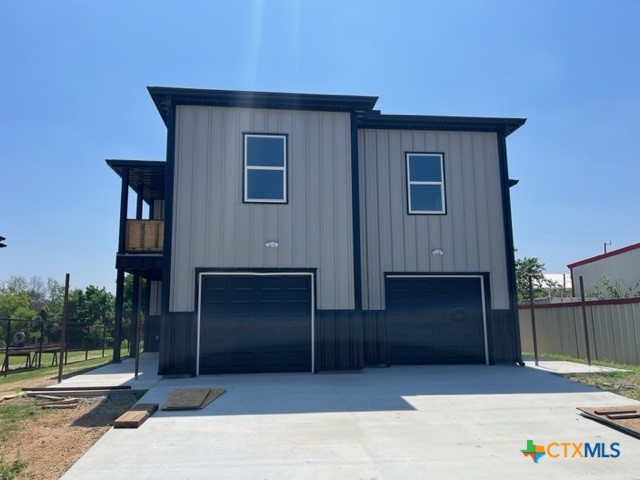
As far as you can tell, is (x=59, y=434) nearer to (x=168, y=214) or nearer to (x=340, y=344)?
(x=168, y=214)

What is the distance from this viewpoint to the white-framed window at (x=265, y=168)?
396 inches

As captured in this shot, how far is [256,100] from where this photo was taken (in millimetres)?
10141

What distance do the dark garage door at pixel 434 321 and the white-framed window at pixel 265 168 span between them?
3295 millimetres

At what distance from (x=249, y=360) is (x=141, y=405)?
3.36 meters

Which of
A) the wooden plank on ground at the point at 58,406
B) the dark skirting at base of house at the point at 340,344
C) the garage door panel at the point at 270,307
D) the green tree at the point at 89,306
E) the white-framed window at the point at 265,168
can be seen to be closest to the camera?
the wooden plank on ground at the point at 58,406

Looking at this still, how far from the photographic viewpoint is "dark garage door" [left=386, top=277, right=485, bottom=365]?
35.8ft

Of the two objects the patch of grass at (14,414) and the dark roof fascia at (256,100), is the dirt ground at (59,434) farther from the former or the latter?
the dark roof fascia at (256,100)

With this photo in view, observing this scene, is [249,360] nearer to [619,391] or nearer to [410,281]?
[410,281]

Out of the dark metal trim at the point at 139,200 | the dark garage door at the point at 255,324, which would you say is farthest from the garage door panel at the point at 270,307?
the dark metal trim at the point at 139,200

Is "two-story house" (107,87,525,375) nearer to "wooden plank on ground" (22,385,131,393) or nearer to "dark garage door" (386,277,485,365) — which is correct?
"dark garage door" (386,277,485,365)

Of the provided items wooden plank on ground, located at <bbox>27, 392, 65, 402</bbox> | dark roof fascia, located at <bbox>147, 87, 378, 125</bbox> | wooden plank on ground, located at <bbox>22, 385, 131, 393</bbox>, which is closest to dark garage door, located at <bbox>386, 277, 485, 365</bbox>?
dark roof fascia, located at <bbox>147, 87, 378, 125</bbox>

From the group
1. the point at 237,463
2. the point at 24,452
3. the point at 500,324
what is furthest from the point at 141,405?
the point at 500,324

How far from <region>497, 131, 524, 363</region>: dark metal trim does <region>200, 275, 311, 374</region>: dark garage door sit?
4.81 m

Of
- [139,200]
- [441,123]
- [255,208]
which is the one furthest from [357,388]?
[139,200]
